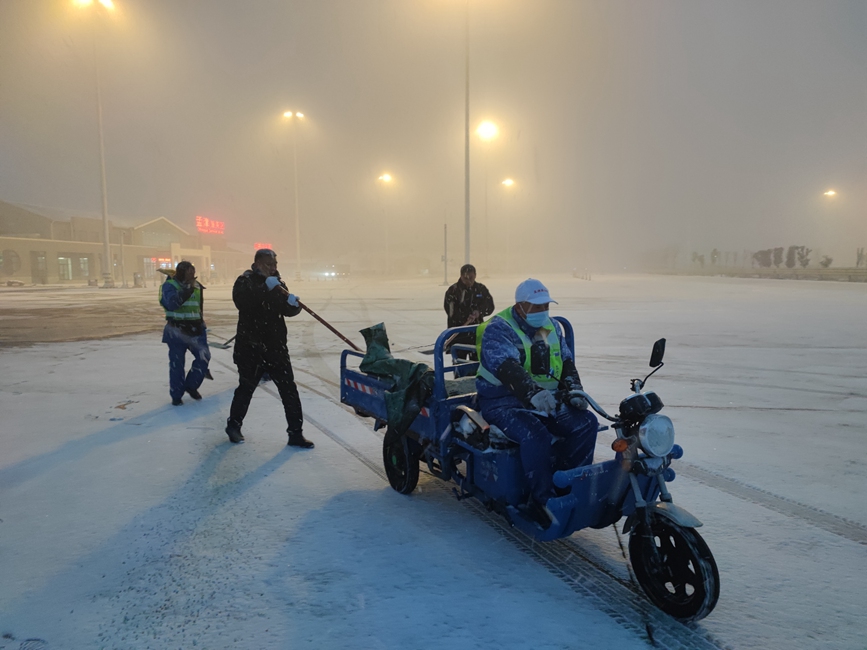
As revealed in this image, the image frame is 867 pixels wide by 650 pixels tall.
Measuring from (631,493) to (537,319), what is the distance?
1.14 metres

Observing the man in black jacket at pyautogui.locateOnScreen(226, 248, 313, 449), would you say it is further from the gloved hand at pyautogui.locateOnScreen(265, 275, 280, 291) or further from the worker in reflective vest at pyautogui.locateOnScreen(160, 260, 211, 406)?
the worker in reflective vest at pyautogui.locateOnScreen(160, 260, 211, 406)

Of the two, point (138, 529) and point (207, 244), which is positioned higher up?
point (207, 244)

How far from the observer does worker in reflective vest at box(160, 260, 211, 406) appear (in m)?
6.64

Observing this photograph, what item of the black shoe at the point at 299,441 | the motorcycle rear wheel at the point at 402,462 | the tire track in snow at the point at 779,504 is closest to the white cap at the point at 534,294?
the motorcycle rear wheel at the point at 402,462

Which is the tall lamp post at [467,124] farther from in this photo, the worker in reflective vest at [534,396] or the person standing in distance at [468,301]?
the worker in reflective vest at [534,396]

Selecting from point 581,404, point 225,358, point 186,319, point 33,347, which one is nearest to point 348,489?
point 581,404

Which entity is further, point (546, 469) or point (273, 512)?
point (273, 512)

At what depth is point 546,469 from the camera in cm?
301

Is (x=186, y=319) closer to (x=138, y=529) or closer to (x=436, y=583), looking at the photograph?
(x=138, y=529)

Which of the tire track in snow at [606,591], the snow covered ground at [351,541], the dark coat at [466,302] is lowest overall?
the tire track in snow at [606,591]

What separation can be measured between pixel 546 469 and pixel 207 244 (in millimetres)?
85109

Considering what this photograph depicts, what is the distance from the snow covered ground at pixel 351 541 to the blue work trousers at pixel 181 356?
347 mm

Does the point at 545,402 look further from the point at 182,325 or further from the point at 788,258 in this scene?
the point at 788,258

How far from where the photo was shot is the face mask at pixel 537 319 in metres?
3.29
